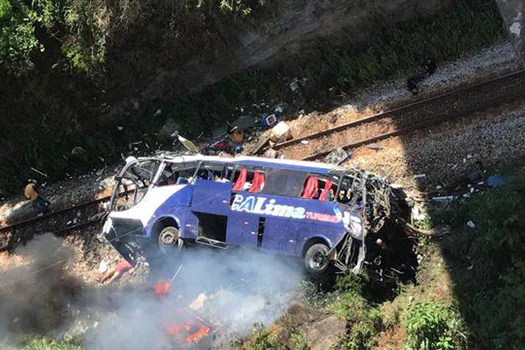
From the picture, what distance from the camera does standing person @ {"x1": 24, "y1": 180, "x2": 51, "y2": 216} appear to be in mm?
15492

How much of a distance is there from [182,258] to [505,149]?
7.89 m

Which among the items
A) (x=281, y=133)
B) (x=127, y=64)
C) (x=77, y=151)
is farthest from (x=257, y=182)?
(x=77, y=151)

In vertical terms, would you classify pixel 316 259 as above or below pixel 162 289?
below

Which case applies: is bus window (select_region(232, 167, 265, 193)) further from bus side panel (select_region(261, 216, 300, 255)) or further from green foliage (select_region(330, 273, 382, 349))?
green foliage (select_region(330, 273, 382, 349))

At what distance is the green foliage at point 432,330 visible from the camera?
31.0ft

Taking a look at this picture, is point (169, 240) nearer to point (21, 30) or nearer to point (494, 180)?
point (494, 180)

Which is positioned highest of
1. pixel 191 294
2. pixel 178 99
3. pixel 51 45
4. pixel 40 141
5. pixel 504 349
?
pixel 51 45

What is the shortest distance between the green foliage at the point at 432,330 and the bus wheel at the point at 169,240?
5.16 m

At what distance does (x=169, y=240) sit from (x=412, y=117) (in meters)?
7.09

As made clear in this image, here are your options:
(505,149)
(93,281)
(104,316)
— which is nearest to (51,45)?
(93,281)

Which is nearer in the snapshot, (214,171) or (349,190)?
(349,190)

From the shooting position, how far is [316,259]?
11539 mm

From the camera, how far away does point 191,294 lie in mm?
12773

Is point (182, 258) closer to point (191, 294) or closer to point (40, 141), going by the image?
point (191, 294)
